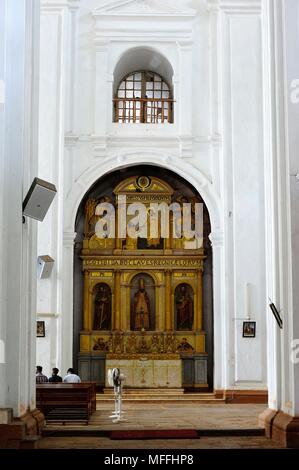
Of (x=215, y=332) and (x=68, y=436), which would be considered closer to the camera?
(x=68, y=436)

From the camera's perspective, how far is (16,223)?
10609mm

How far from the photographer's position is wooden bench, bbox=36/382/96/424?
1320 centimetres

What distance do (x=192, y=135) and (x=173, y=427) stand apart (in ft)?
30.7

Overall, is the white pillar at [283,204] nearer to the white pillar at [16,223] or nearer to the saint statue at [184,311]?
the white pillar at [16,223]

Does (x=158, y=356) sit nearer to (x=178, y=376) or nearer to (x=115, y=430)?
(x=178, y=376)

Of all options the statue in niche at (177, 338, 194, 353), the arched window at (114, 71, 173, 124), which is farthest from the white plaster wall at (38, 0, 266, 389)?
the statue in niche at (177, 338, 194, 353)

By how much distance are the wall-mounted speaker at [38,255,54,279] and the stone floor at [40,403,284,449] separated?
11.7ft

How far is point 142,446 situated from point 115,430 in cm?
152

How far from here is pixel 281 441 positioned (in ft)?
35.0

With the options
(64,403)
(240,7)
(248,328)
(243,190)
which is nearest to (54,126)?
(243,190)

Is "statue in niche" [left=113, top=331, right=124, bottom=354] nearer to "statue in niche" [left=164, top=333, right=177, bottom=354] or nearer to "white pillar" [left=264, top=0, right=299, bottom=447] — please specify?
"statue in niche" [left=164, top=333, right=177, bottom=354]

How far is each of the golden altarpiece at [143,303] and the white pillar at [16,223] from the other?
873 centimetres

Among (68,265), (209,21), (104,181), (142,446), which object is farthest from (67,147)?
(142,446)

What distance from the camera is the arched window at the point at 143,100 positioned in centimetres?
2081
